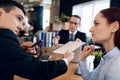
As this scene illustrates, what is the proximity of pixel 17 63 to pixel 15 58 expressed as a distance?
0.03 m

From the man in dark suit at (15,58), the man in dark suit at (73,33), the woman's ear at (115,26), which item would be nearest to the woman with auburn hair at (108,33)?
the woman's ear at (115,26)

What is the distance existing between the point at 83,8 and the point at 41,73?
363 inches

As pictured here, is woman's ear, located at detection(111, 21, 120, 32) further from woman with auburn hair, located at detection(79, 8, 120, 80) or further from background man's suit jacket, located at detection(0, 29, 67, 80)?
background man's suit jacket, located at detection(0, 29, 67, 80)

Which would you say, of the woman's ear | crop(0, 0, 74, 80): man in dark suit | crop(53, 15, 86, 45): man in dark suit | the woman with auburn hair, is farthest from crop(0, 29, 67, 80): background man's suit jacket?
crop(53, 15, 86, 45): man in dark suit

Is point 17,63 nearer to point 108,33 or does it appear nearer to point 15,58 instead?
point 15,58

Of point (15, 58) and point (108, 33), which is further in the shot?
point (108, 33)

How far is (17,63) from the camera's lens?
1.29 meters

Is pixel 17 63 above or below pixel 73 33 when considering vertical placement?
above

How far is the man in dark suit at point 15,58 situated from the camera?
1295 mm

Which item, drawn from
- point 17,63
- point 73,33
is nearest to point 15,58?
point 17,63

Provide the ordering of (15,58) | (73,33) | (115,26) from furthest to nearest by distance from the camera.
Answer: (73,33)
(115,26)
(15,58)

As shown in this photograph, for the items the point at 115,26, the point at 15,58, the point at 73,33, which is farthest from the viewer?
the point at 73,33

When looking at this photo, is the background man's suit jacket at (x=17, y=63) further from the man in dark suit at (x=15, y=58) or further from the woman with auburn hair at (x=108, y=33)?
the woman with auburn hair at (x=108, y=33)

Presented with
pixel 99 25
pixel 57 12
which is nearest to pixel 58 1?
pixel 57 12
